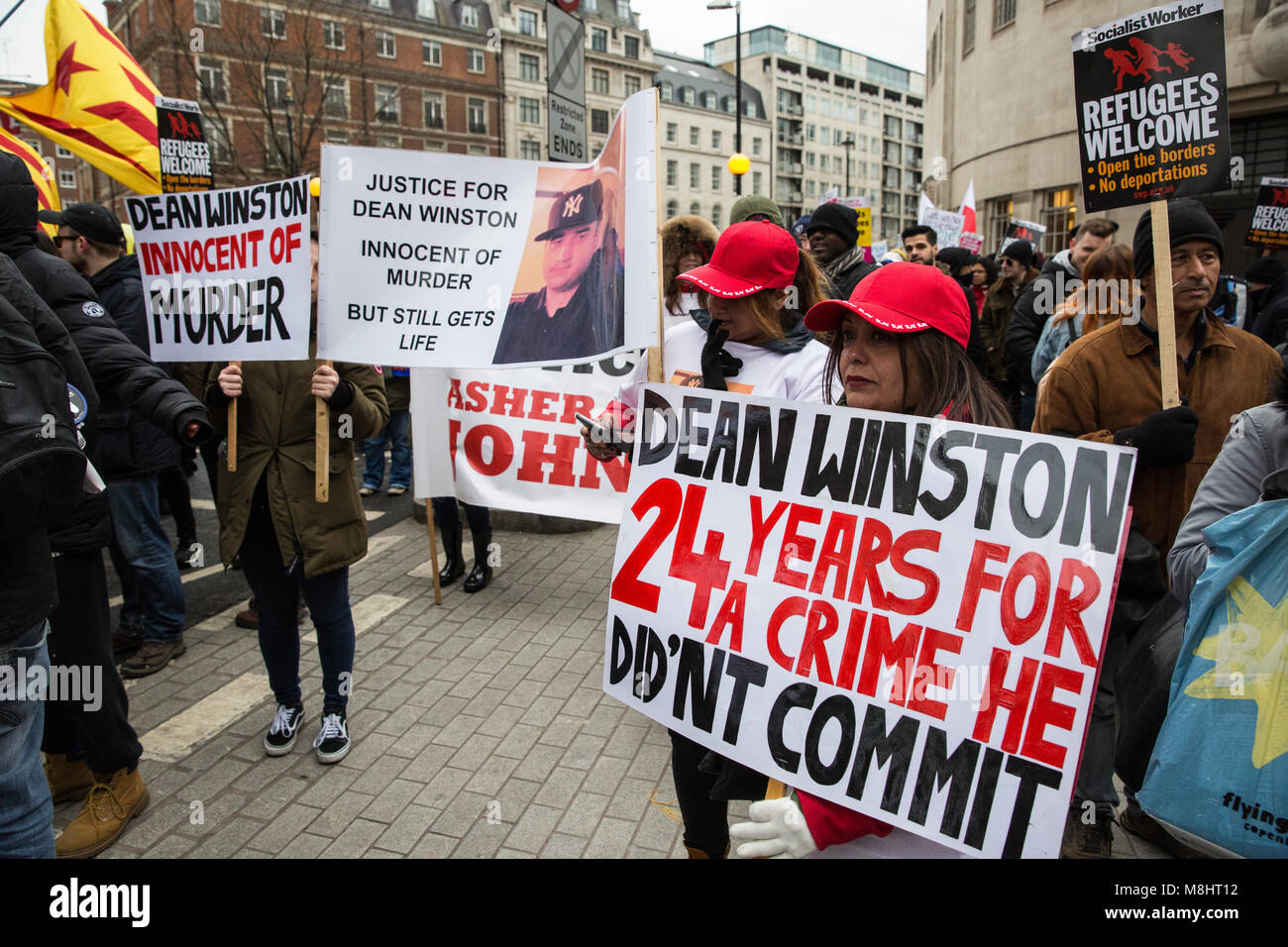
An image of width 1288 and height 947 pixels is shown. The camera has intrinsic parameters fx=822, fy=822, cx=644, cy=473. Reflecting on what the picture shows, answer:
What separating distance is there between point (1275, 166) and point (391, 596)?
60.9ft

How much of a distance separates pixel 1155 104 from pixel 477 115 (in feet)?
200

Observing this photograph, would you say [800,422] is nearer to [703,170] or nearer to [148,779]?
[148,779]

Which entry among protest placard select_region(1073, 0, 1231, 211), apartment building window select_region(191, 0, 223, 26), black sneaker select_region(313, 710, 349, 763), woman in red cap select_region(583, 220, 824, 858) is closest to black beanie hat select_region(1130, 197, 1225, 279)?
protest placard select_region(1073, 0, 1231, 211)

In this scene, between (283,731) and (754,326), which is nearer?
(754,326)

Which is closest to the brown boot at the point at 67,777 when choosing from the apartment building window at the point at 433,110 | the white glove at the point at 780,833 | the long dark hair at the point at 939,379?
the white glove at the point at 780,833

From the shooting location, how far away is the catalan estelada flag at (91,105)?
19.1 ft

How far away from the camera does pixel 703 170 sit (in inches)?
3049

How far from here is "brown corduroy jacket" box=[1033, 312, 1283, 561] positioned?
2664 millimetres

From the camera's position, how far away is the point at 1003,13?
2158cm

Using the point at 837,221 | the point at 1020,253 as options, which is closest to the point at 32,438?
the point at 837,221

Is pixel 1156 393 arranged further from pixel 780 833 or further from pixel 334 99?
pixel 334 99

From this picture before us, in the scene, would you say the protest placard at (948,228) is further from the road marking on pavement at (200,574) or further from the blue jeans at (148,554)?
the blue jeans at (148,554)

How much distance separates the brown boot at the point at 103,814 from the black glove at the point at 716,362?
2.68 meters
